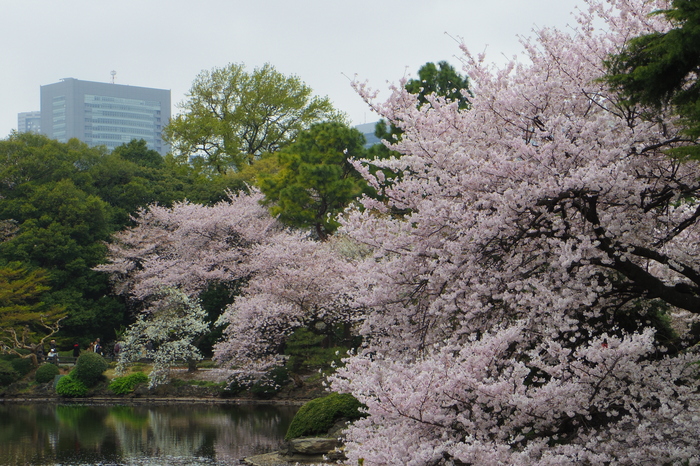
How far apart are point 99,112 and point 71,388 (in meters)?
142

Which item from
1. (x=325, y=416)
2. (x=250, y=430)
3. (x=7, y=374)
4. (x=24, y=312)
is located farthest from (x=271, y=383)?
(x=24, y=312)

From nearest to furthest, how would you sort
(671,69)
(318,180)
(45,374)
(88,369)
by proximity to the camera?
1. (671,69)
2. (318,180)
3. (88,369)
4. (45,374)

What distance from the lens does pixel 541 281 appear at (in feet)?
26.9

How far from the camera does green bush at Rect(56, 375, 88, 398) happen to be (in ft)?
93.1

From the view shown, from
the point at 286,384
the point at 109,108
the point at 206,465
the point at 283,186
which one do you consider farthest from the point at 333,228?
the point at 109,108

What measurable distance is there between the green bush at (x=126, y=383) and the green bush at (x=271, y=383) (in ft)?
17.8

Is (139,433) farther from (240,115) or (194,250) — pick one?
(240,115)

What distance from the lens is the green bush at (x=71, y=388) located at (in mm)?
28391

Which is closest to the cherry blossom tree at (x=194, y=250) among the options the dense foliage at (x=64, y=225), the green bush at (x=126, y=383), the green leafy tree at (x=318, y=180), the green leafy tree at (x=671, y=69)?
the dense foliage at (x=64, y=225)

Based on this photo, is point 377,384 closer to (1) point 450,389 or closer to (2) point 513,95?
(1) point 450,389

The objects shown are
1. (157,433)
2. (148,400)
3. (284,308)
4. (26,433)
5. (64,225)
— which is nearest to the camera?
(157,433)

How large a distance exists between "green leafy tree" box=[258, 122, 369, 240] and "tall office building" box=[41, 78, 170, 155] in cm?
13385

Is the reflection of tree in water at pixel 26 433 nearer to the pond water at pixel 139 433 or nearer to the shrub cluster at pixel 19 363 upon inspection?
the pond water at pixel 139 433

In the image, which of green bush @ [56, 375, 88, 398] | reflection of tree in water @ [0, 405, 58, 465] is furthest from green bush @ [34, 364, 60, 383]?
reflection of tree in water @ [0, 405, 58, 465]
